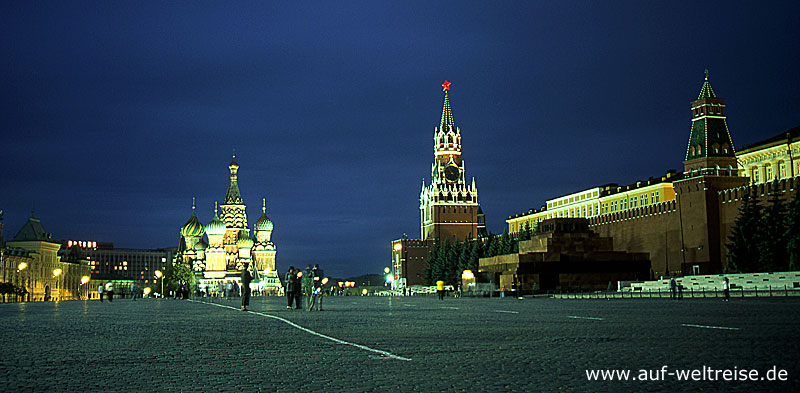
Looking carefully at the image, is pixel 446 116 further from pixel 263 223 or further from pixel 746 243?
pixel 746 243

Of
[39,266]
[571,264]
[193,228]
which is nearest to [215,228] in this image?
[193,228]

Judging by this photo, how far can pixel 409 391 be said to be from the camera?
5.63 metres

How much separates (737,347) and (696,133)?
5242 centimetres

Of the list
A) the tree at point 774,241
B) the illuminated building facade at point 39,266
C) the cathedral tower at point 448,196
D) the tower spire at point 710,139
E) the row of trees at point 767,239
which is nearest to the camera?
the row of trees at point 767,239

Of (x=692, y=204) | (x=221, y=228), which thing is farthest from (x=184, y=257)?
(x=692, y=204)

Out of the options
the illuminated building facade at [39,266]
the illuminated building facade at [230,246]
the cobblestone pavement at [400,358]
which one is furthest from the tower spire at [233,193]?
the cobblestone pavement at [400,358]

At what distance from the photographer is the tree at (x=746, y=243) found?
1770 inches

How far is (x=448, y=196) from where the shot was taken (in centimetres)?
12000

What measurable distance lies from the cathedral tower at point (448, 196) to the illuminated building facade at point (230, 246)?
25.0m

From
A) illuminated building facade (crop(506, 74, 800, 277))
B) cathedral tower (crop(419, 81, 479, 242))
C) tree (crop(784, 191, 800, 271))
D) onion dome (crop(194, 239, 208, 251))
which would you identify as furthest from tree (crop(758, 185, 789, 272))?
onion dome (crop(194, 239, 208, 251))

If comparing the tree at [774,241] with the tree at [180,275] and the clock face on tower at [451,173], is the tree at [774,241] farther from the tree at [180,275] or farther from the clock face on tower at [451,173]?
the tree at [180,275]

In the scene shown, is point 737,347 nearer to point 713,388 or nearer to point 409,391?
point 713,388

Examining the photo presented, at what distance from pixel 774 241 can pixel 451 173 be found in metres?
80.6

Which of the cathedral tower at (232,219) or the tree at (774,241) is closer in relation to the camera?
the tree at (774,241)
